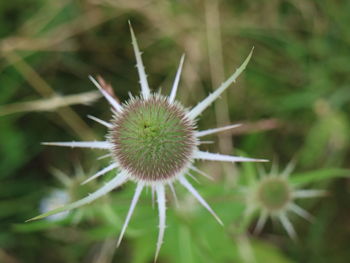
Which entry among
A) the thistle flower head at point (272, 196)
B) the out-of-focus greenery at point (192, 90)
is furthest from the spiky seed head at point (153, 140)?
the out-of-focus greenery at point (192, 90)

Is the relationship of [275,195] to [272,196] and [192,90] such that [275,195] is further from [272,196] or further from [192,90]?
[192,90]

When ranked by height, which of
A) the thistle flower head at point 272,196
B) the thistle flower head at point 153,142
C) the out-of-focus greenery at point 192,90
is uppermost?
the out-of-focus greenery at point 192,90

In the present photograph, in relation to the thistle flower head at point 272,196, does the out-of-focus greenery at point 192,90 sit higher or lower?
higher

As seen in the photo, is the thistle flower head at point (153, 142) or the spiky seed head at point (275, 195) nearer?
the thistle flower head at point (153, 142)

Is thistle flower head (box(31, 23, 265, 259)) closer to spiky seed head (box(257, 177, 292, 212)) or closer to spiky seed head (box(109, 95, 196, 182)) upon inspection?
spiky seed head (box(109, 95, 196, 182))

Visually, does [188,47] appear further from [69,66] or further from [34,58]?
[34,58]

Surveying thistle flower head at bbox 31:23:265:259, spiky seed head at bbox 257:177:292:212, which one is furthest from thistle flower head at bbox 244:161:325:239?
thistle flower head at bbox 31:23:265:259

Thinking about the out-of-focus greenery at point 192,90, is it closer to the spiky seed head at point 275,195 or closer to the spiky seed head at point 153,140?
the spiky seed head at point 275,195
